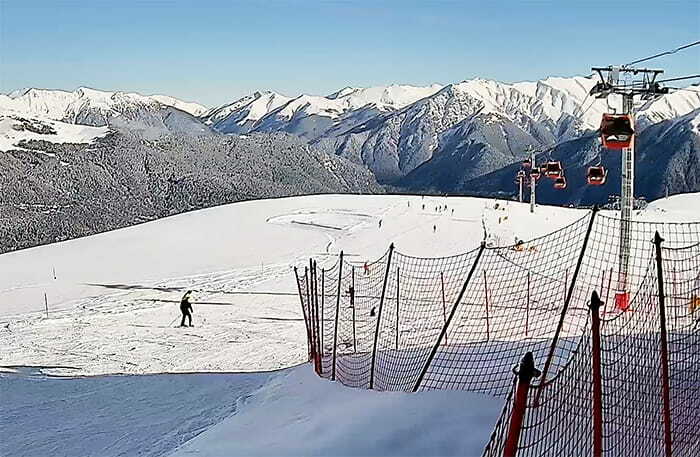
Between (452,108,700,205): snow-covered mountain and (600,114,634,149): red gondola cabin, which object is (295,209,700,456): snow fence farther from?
(452,108,700,205): snow-covered mountain

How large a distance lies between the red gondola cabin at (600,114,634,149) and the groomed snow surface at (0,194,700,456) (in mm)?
6542

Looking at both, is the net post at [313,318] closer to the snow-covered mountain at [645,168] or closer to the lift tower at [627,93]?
the lift tower at [627,93]

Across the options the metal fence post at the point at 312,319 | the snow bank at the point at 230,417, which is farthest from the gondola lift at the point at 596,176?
the snow bank at the point at 230,417

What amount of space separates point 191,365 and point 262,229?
2108 centimetres

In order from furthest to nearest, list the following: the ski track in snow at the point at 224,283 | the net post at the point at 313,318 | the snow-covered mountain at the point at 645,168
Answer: the snow-covered mountain at the point at 645,168 → the ski track in snow at the point at 224,283 → the net post at the point at 313,318

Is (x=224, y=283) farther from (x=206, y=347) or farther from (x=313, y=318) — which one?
(x=313, y=318)

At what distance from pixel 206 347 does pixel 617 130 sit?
8274 millimetres

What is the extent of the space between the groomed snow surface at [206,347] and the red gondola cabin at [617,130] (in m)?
6.54

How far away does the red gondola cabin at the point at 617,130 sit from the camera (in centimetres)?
1369

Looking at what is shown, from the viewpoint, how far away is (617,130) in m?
13.7

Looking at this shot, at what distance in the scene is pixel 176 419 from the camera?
9539 mm

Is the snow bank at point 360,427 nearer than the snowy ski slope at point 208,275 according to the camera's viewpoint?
Yes

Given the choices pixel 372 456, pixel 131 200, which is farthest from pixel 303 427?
pixel 131 200

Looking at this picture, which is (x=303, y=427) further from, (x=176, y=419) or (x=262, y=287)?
(x=262, y=287)
